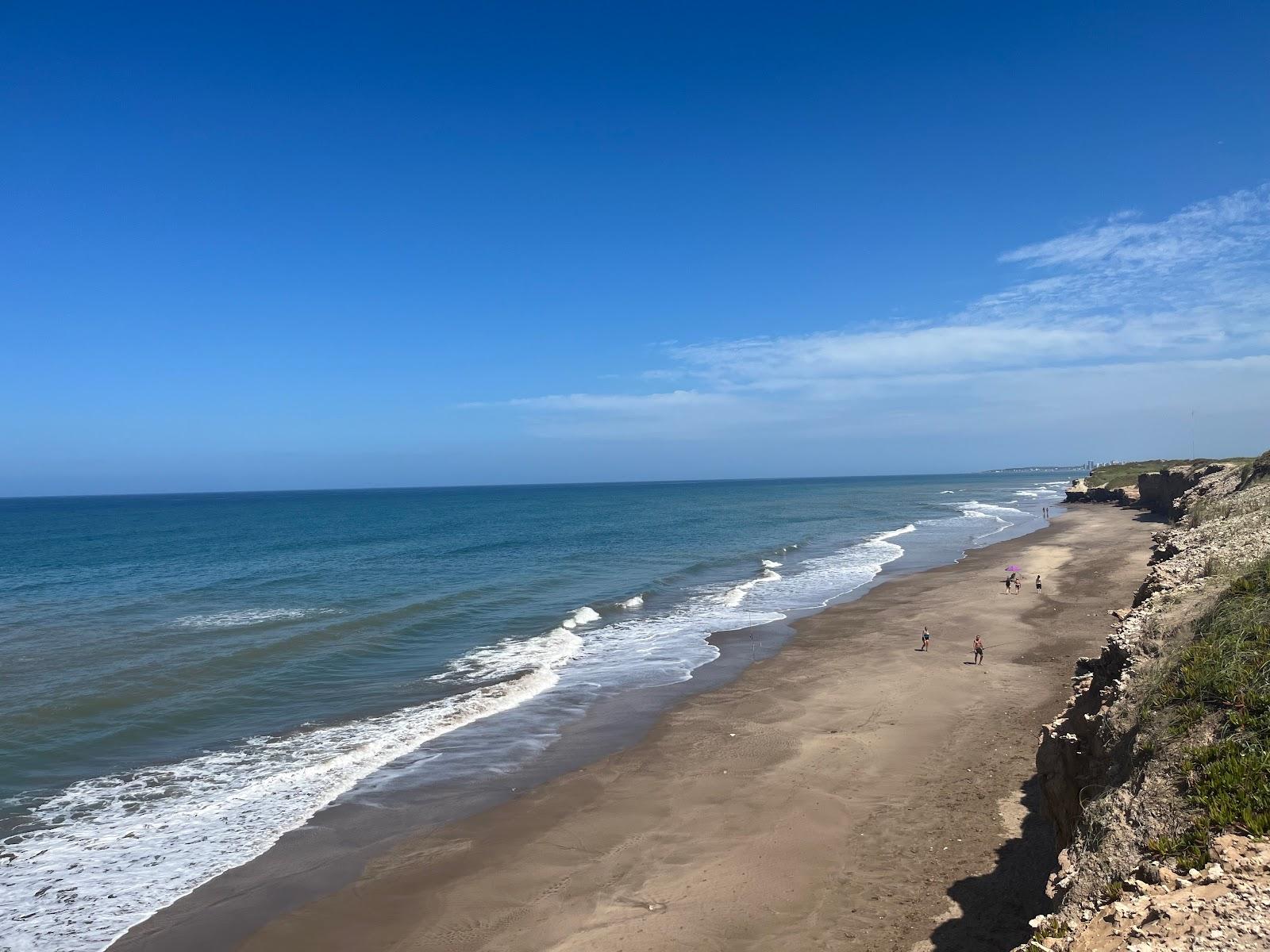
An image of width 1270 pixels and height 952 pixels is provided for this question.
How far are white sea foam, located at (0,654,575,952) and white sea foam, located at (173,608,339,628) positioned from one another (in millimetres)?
15449

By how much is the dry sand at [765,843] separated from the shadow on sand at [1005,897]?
0.10ft

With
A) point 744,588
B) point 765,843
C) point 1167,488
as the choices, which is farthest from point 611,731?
point 1167,488

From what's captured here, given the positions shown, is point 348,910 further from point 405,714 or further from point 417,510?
point 417,510

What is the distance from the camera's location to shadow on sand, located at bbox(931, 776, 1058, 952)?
32.0ft

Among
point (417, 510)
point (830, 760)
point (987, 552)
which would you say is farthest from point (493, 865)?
point (417, 510)

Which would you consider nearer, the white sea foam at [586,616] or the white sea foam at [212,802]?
the white sea foam at [212,802]

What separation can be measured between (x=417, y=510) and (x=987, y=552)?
326 ft

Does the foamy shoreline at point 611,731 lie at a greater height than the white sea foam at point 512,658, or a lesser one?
lesser

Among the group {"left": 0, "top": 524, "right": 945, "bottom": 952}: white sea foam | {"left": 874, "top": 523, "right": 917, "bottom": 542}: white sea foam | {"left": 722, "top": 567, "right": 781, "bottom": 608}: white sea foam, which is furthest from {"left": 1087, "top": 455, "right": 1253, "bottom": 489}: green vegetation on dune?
{"left": 0, "top": 524, "right": 945, "bottom": 952}: white sea foam

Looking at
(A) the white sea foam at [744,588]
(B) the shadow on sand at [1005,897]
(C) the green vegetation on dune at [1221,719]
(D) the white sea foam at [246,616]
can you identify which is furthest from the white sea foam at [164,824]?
(A) the white sea foam at [744,588]

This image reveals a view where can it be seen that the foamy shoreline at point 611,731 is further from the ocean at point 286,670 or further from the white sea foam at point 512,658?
the white sea foam at point 512,658

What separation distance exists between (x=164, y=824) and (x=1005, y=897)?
15.4 m

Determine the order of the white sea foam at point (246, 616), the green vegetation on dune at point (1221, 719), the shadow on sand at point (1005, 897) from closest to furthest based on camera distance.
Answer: the green vegetation on dune at point (1221, 719)
the shadow on sand at point (1005, 897)
the white sea foam at point (246, 616)

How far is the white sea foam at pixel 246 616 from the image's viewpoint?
32250 millimetres
